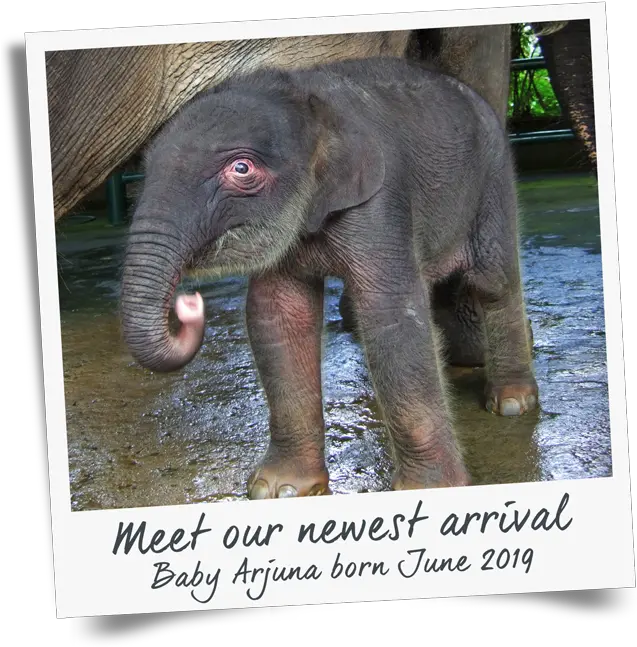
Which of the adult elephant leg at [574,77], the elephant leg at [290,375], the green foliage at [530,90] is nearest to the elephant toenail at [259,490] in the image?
the elephant leg at [290,375]

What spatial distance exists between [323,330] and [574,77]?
1195mm

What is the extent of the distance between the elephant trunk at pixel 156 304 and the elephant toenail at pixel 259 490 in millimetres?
789

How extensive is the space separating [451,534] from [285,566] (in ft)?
1.31

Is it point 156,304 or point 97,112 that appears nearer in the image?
point 156,304

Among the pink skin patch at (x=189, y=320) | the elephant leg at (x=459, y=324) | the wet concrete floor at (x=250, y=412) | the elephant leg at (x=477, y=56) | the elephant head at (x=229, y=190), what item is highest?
the elephant leg at (x=477, y=56)

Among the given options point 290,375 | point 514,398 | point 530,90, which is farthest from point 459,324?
point 290,375

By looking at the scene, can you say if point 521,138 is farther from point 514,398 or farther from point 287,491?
point 287,491

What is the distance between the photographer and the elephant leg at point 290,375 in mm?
2992

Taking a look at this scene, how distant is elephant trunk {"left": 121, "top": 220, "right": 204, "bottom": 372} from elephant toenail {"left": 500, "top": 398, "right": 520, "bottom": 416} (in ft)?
5.07

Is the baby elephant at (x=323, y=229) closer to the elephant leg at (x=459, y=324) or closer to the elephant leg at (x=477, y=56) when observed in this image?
the elephant leg at (x=477, y=56)

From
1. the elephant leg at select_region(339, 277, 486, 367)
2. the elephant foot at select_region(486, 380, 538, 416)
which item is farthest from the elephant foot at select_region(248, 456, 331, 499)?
the elephant leg at select_region(339, 277, 486, 367)

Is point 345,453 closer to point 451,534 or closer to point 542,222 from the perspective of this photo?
point 451,534

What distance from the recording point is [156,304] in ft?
7.89

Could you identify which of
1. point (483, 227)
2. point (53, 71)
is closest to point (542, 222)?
point (483, 227)
